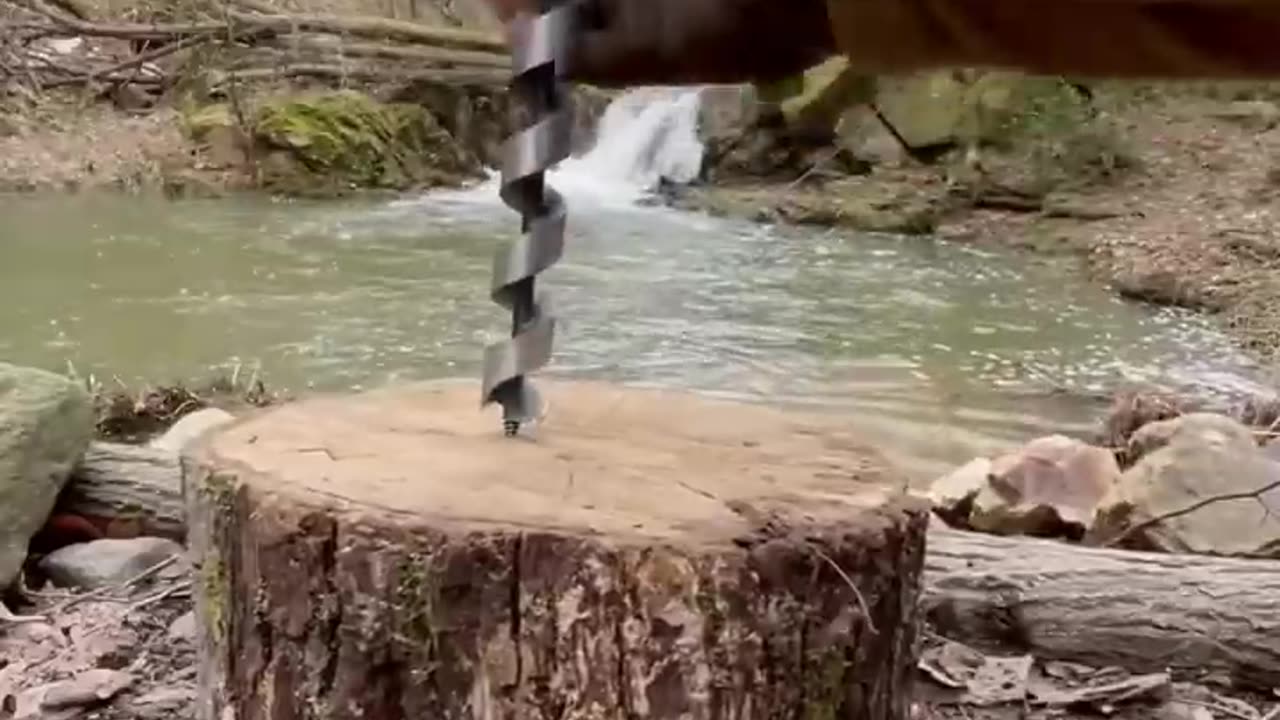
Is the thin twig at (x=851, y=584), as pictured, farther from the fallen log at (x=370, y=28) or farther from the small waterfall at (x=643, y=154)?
the small waterfall at (x=643, y=154)

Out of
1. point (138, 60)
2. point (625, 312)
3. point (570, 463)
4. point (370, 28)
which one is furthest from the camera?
point (138, 60)

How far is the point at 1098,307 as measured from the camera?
6617 millimetres

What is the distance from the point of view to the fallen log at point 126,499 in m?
2.86

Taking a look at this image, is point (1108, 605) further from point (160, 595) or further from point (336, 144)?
point (336, 144)

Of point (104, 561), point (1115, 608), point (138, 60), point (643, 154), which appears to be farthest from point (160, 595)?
point (643, 154)

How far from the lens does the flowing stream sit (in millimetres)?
4871

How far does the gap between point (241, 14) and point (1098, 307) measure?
416cm

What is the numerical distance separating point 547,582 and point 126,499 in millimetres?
1856

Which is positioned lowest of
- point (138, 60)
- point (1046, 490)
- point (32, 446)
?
point (1046, 490)

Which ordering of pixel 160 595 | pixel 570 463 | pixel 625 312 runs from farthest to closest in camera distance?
pixel 625 312 → pixel 160 595 → pixel 570 463

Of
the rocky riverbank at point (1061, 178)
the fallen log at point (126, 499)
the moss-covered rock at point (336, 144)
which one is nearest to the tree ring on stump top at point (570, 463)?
the fallen log at point (126, 499)

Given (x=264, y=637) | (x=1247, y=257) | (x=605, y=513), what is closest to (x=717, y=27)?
(x=605, y=513)

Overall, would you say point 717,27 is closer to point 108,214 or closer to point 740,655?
point 740,655

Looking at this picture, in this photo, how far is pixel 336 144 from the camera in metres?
8.83
